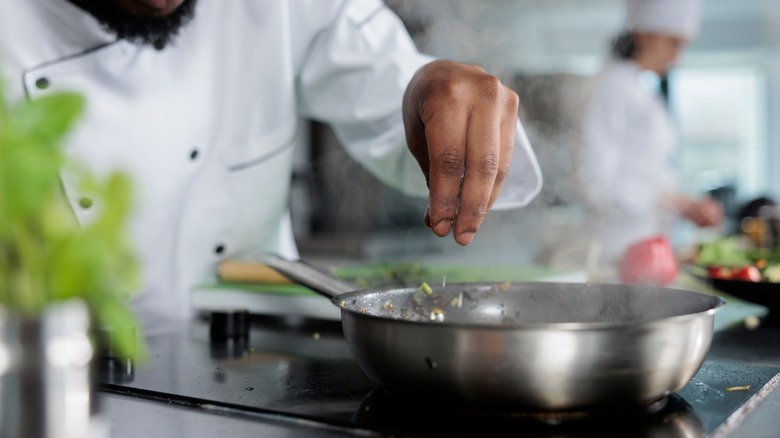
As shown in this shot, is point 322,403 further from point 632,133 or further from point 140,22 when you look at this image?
point 632,133

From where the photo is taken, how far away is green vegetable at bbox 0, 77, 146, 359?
15.6 inches

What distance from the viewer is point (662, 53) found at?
3449mm

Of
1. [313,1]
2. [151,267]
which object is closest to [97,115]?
[151,267]

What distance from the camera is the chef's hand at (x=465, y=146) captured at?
3.05ft

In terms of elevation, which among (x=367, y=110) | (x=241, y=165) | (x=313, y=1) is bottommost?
(x=241, y=165)

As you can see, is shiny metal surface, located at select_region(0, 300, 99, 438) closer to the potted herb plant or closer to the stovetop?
the potted herb plant

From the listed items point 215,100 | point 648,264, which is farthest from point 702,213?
point 215,100

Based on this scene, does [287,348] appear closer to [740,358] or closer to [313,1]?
[740,358]

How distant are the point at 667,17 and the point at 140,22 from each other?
8.73 feet

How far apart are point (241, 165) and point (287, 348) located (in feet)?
1.86

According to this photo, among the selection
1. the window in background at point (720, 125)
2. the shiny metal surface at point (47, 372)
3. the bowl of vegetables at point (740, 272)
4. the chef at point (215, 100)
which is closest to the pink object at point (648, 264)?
the bowl of vegetables at point (740, 272)

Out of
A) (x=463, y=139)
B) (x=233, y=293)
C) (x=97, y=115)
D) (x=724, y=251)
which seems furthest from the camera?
(x=724, y=251)

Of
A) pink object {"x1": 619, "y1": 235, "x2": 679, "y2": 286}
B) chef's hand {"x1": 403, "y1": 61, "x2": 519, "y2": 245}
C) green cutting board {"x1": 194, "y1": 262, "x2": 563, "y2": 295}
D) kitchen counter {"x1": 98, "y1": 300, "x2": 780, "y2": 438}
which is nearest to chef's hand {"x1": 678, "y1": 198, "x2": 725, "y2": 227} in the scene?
pink object {"x1": 619, "y1": 235, "x2": 679, "y2": 286}

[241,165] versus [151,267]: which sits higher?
[241,165]
